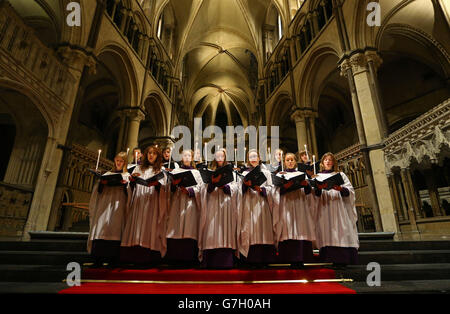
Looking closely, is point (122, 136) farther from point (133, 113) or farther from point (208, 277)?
point (208, 277)

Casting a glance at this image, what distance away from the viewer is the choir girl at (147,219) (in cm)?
284

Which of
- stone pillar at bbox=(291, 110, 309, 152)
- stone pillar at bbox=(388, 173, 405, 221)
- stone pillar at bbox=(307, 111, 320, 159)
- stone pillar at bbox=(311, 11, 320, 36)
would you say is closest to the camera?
stone pillar at bbox=(388, 173, 405, 221)

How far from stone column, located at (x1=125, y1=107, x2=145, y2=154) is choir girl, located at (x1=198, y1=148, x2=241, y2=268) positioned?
798 cm

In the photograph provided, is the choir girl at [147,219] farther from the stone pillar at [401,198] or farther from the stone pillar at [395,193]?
the stone pillar at [401,198]

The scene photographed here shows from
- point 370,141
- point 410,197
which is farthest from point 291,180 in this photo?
point 410,197

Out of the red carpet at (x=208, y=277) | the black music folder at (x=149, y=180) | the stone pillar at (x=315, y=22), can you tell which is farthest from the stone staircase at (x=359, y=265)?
the stone pillar at (x=315, y=22)

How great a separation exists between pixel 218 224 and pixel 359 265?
2169mm

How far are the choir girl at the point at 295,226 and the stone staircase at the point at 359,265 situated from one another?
511 mm

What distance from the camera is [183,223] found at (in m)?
2.87

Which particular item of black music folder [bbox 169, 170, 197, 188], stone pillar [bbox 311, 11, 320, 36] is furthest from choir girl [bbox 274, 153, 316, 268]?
stone pillar [bbox 311, 11, 320, 36]

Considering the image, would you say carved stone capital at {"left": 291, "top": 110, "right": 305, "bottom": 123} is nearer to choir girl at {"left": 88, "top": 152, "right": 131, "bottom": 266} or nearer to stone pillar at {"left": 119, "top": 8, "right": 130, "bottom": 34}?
stone pillar at {"left": 119, "top": 8, "right": 130, "bottom": 34}

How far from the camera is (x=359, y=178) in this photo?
7738 mm

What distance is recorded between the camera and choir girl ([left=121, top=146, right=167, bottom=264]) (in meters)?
Answer: 2.84

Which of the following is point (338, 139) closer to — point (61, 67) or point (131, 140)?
point (131, 140)
